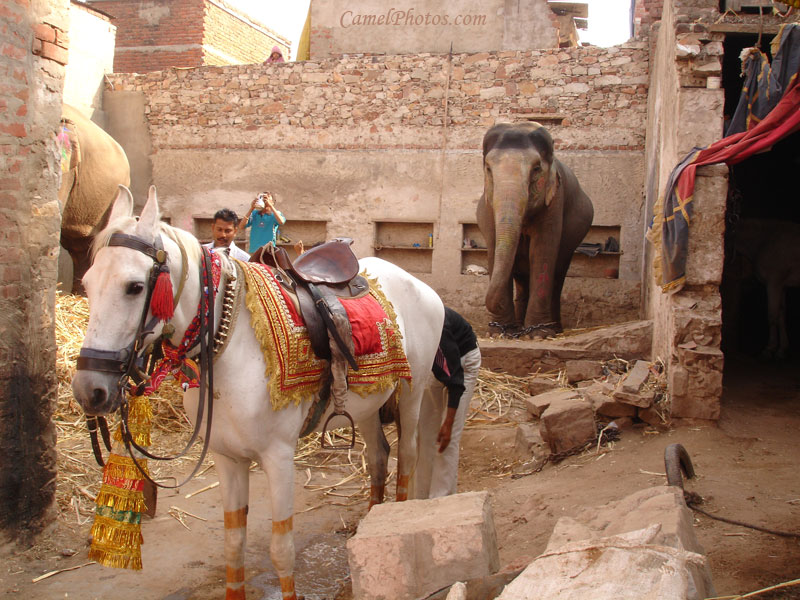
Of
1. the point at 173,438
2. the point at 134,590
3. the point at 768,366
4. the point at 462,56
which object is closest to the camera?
the point at 134,590

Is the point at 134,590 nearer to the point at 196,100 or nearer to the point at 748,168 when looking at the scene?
the point at 748,168

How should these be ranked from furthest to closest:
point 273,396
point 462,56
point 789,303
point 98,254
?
point 462,56 < point 789,303 < point 273,396 < point 98,254

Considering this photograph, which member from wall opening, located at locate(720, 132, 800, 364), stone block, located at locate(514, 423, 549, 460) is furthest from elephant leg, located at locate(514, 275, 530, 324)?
stone block, located at locate(514, 423, 549, 460)

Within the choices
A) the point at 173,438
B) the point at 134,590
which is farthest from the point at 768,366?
the point at 134,590

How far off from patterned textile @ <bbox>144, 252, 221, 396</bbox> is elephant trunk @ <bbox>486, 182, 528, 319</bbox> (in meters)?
5.60

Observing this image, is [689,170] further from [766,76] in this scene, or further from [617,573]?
[617,573]

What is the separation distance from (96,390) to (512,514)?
3084 millimetres

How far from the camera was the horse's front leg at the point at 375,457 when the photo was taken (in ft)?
15.5

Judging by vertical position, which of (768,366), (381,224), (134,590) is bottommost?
(134,590)

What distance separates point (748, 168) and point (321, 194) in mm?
6933

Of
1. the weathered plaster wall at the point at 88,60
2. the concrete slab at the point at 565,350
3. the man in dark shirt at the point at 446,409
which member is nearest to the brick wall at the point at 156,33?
the weathered plaster wall at the point at 88,60

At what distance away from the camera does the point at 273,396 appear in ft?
10.5

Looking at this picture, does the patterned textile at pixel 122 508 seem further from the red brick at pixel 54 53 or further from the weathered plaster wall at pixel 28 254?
the red brick at pixel 54 53

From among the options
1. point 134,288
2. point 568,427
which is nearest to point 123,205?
point 134,288
